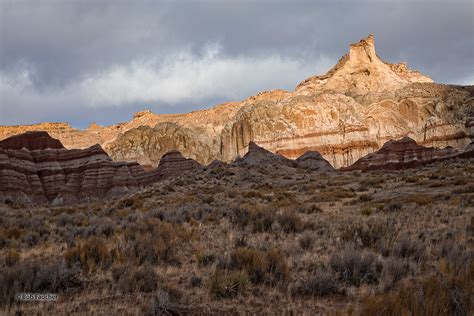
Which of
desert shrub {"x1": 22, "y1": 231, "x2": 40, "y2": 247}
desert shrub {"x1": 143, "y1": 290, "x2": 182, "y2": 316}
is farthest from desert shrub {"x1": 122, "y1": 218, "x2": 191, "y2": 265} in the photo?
desert shrub {"x1": 22, "y1": 231, "x2": 40, "y2": 247}

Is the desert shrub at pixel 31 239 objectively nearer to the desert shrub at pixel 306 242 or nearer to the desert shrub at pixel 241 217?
the desert shrub at pixel 241 217

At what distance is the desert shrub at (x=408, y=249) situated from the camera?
265 inches

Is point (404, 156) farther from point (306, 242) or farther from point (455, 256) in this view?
point (455, 256)

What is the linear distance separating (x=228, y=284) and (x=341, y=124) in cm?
8793

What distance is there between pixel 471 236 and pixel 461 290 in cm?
395

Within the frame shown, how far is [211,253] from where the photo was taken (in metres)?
7.33

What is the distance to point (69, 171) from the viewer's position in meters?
64.9

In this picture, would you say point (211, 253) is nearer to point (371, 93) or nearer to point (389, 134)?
point (389, 134)

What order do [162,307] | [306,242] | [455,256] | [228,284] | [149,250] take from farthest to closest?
[306,242], [149,250], [455,256], [228,284], [162,307]

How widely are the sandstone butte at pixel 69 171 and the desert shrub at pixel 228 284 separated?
55960mm

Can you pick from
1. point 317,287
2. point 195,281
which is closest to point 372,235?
point 317,287

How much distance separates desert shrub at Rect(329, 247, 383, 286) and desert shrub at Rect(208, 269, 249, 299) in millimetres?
1557

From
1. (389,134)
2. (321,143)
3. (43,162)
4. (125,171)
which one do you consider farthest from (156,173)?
(389,134)

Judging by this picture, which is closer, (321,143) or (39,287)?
(39,287)
